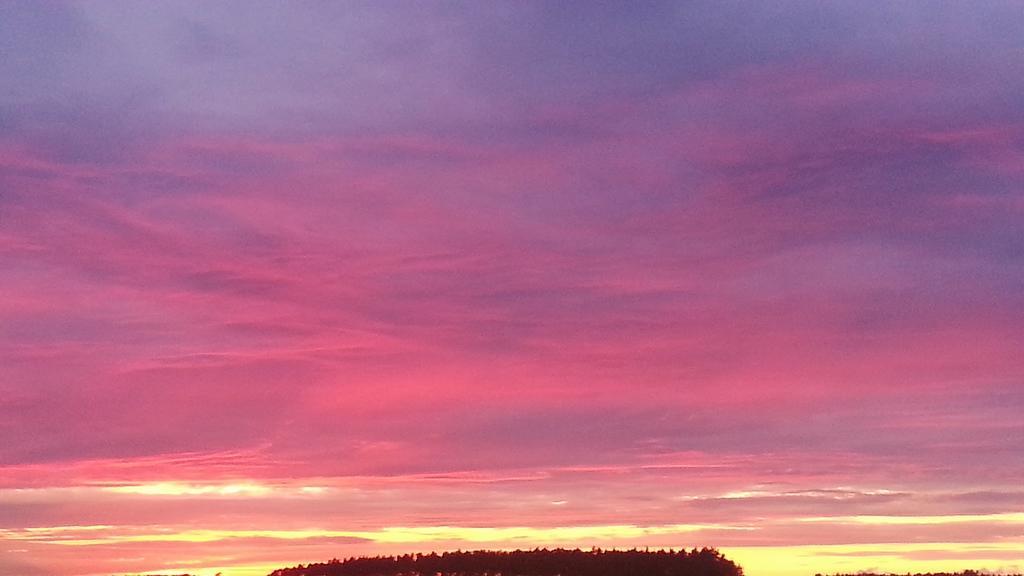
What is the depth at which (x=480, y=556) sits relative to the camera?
5553 centimetres

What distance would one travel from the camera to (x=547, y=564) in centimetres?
5484

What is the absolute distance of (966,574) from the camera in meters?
55.9

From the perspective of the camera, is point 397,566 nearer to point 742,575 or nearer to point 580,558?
point 580,558

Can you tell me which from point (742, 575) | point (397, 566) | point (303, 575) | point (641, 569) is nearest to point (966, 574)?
point (742, 575)

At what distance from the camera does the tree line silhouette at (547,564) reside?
53.8m

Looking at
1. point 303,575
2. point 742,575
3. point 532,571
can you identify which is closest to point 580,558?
point 532,571

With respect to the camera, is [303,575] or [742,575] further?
[303,575]

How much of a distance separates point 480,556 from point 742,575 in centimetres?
902

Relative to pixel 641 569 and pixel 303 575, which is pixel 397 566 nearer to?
pixel 303 575

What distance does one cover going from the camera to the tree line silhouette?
53.8 m

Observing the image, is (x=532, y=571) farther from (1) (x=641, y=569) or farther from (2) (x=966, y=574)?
(2) (x=966, y=574)

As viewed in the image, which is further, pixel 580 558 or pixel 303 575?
pixel 303 575

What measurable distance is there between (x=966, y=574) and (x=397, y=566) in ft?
65.4

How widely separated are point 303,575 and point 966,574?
77.5 feet
